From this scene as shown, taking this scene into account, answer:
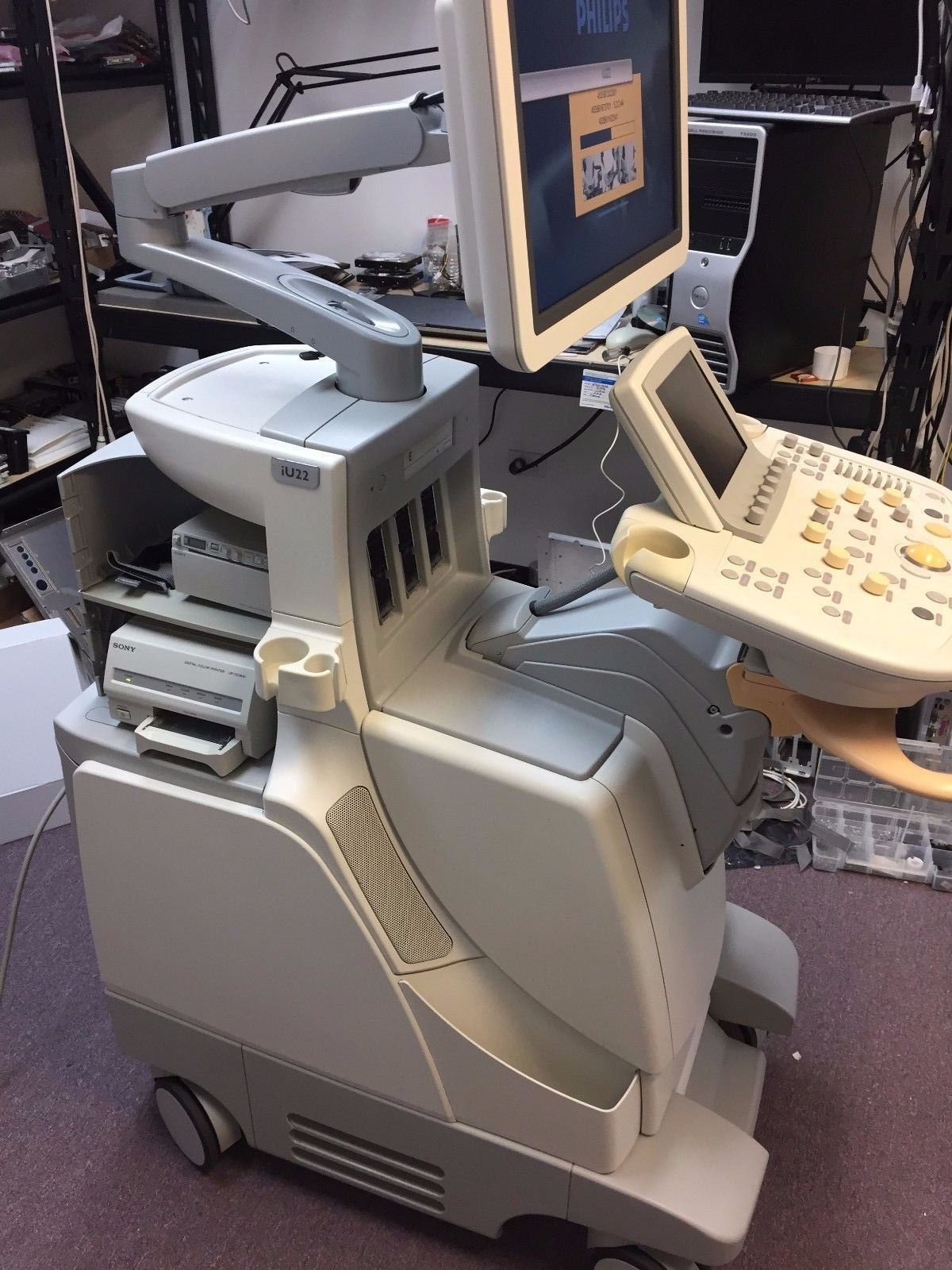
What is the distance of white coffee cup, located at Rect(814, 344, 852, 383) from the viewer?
175 cm

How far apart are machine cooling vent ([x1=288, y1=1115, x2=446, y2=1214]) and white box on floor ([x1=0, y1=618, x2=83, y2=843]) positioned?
3.12 feet

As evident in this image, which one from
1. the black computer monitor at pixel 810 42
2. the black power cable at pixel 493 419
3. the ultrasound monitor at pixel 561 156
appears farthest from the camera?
the black power cable at pixel 493 419

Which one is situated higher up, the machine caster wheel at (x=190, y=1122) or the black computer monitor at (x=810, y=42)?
the black computer monitor at (x=810, y=42)

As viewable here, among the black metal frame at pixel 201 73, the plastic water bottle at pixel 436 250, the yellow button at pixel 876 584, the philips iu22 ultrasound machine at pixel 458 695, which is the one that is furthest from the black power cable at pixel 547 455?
the yellow button at pixel 876 584

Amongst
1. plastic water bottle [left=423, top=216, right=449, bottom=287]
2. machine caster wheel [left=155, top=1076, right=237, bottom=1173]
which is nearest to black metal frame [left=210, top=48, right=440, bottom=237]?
plastic water bottle [left=423, top=216, right=449, bottom=287]

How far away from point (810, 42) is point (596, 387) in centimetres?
73

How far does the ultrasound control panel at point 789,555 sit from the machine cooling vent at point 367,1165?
2.71 ft

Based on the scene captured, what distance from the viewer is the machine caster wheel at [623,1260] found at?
119 centimetres

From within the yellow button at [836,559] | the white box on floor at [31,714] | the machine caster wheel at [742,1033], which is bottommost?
the machine caster wheel at [742,1033]

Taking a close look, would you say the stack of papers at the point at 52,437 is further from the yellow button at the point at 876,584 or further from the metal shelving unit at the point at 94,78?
the yellow button at the point at 876,584

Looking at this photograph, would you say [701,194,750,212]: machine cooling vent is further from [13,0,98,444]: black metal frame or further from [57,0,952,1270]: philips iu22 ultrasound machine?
[13,0,98,444]: black metal frame

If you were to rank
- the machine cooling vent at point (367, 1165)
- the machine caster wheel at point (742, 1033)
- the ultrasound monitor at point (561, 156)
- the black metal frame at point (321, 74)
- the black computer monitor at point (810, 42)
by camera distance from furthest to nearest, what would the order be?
the black metal frame at point (321, 74), the black computer monitor at point (810, 42), the machine caster wheel at point (742, 1033), the machine cooling vent at point (367, 1165), the ultrasound monitor at point (561, 156)

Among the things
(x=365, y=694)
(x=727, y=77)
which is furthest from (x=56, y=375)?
(x=365, y=694)

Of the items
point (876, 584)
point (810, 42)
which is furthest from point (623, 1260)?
point (810, 42)
